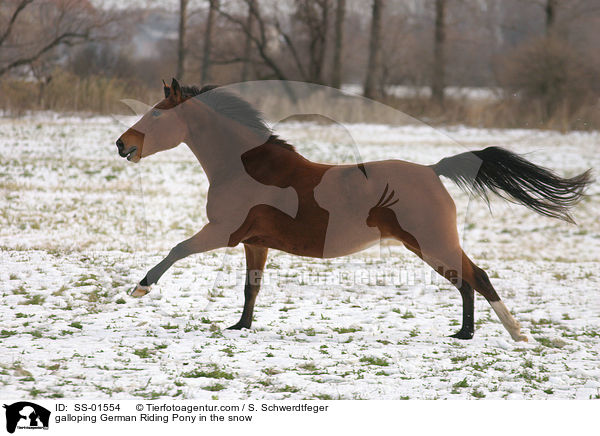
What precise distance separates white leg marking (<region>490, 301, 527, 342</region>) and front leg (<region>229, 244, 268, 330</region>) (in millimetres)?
1712

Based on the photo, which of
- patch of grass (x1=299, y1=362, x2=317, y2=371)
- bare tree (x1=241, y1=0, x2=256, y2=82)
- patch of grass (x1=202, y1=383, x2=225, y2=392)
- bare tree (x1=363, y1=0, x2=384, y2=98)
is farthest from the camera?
bare tree (x1=241, y1=0, x2=256, y2=82)

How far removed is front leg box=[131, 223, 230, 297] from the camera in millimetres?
4438

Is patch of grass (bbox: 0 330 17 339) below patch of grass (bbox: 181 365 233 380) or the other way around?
the other way around

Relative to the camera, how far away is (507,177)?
498cm

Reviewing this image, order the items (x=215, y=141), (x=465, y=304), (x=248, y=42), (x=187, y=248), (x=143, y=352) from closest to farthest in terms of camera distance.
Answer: (x=143, y=352) < (x=187, y=248) < (x=215, y=141) < (x=465, y=304) < (x=248, y=42)

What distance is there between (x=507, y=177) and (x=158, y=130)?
267cm

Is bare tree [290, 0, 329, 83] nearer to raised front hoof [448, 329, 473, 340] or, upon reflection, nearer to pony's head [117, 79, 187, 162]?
pony's head [117, 79, 187, 162]

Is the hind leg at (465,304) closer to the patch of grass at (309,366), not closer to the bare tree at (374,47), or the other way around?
the patch of grass at (309,366)

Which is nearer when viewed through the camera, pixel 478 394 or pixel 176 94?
pixel 478 394

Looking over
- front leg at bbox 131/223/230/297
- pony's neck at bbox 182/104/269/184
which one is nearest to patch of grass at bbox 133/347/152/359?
front leg at bbox 131/223/230/297

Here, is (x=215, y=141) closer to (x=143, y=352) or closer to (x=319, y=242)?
(x=319, y=242)

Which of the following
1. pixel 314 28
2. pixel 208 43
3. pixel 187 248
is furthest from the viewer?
pixel 314 28

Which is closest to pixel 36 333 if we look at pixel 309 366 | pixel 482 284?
pixel 309 366

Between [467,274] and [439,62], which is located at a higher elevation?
[439,62]
